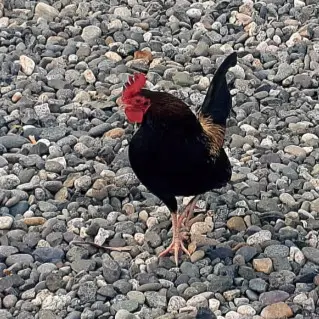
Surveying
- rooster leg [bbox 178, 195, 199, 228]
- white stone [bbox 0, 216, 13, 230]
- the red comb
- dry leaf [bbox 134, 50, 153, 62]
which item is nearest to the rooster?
the red comb

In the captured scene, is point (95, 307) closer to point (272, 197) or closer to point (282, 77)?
point (272, 197)

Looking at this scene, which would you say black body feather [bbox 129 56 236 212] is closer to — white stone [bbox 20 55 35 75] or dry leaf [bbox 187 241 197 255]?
dry leaf [bbox 187 241 197 255]

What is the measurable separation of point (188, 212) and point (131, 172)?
52 cm

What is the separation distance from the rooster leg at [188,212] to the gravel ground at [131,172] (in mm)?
56

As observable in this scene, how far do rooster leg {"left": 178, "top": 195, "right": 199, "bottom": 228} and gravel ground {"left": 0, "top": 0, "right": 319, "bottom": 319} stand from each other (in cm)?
6

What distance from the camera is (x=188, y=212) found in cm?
454

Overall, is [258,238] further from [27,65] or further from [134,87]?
[27,65]

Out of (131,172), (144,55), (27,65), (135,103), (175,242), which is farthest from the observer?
(144,55)

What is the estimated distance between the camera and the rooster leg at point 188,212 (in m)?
4.48

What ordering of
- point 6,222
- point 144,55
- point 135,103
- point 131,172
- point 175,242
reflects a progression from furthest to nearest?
1. point 144,55
2. point 131,172
3. point 6,222
4. point 175,242
5. point 135,103

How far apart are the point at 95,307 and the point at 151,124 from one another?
86 centimetres

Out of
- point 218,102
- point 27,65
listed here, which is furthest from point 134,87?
point 27,65

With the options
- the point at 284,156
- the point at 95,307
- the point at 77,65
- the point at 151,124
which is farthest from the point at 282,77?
the point at 95,307

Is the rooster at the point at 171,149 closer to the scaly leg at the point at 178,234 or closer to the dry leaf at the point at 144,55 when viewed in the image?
the scaly leg at the point at 178,234
